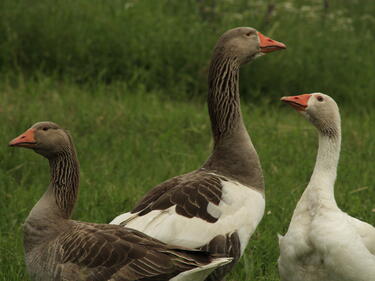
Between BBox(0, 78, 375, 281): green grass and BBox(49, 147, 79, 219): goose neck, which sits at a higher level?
BBox(49, 147, 79, 219): goose neck

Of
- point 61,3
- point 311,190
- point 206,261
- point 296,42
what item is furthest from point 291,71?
point 206,261

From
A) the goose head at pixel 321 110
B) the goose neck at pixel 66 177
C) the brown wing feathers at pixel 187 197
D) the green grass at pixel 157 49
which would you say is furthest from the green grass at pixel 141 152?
the goose head at pixel 321 110

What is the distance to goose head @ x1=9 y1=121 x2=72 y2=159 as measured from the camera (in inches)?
217

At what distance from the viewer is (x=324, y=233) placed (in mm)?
5277

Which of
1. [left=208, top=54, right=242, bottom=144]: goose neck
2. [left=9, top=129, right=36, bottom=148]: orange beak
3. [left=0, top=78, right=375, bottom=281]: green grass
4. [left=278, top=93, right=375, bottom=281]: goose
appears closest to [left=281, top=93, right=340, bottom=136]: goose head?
[left=278, top=93, right=375, bottom=281]: goose

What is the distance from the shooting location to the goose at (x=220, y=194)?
17.4ft

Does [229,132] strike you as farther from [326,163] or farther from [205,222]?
[205,222]

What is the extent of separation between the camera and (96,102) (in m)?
9.77

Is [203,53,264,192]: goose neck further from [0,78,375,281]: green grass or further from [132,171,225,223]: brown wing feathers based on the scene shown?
[0,78,375,281]: green grass

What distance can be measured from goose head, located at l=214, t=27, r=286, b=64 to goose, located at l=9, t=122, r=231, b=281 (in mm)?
2013

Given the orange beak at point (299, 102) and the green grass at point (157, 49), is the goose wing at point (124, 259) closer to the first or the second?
the orange beak at point (299, 102)

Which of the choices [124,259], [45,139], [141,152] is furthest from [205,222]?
[141,152]

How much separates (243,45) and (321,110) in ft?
3.58

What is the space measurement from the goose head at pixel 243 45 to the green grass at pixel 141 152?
1.45 metres
